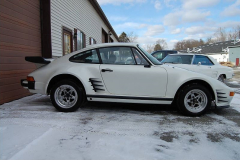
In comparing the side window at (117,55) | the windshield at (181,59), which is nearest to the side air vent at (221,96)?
the side window at (117,55)

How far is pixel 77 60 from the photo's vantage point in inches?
159

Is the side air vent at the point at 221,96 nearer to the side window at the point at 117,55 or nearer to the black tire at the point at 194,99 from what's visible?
the black tire at the point at 194,99

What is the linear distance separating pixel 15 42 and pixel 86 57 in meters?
2.32

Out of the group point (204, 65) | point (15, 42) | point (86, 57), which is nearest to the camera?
point (86, 57)

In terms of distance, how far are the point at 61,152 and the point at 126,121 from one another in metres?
1.48

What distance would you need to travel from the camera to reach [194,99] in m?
3.85

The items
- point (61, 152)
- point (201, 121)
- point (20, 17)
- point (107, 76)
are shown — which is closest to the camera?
point (61, 152)

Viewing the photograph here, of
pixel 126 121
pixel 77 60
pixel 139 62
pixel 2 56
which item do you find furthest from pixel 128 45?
pixel 2 56

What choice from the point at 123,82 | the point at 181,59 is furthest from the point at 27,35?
the point at 181,59

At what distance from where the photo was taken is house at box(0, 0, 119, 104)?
4625 millimetres

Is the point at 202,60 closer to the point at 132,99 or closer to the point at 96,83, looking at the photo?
the point at 132,99

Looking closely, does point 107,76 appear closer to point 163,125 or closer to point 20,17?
point 163,125

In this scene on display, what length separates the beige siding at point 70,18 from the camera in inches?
280

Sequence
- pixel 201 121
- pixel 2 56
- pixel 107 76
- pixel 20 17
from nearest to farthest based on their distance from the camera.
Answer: pixel 201 121 → pixel 107 76 → pixel 2 56 → pixel 20 17
